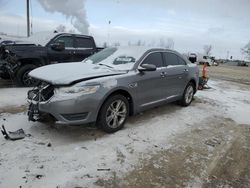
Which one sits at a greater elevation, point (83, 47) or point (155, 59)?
point (83, 47)

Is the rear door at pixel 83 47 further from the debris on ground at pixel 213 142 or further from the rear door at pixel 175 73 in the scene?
the debris on ground at pixel 213 142

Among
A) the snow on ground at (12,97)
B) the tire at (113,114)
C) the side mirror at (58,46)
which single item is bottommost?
the snow on ground at (12,97)

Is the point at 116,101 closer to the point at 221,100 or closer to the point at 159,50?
the point at 159,50

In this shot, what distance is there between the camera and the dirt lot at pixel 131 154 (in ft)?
10.9

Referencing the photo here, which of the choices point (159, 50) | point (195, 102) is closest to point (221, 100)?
point (195, 102)

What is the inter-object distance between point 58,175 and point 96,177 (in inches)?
19.1

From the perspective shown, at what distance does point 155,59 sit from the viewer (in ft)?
19.1

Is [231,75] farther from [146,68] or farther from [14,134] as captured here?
[14,134]

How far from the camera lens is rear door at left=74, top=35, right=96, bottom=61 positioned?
9.77 m

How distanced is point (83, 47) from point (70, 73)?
5.78m

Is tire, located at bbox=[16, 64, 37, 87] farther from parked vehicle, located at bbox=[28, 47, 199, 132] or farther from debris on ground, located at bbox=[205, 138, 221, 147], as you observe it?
debris on ground, located at bbox=[205, 138, 221, 147]

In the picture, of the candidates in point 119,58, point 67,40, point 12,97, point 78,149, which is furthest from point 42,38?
point 78,149

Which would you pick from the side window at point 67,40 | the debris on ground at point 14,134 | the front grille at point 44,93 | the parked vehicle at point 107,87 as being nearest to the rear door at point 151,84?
the parked vehicle at point 107,87

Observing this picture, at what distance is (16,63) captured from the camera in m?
8.18
